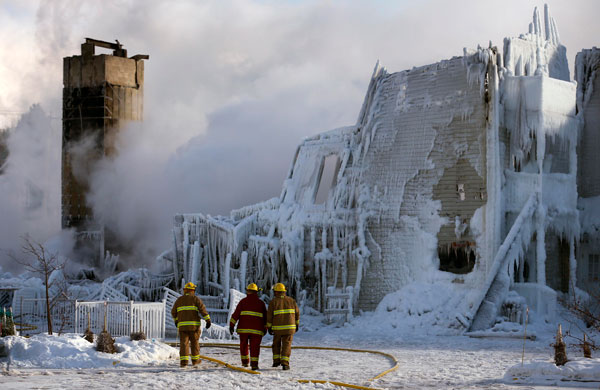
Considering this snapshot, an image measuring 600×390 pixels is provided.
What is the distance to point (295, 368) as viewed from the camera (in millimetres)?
15383

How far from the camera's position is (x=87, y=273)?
4203cm

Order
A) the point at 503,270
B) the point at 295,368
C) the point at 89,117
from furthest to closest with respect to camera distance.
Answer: the point at 89,117 → the point at 503,270 → the point at 295,368

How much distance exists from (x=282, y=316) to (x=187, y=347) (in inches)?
71.7

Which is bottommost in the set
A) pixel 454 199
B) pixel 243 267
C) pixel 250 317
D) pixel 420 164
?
pixel 250 317

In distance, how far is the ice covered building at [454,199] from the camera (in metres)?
25.4

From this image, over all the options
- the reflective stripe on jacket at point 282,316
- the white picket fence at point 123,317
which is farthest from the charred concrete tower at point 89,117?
the reflective stripe on jacket at point 282,316

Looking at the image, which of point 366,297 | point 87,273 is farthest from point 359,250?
point 87,273

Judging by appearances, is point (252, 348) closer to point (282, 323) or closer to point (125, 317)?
point (282, 323)

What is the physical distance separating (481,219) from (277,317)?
12.5 meters

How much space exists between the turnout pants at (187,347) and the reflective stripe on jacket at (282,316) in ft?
4.55

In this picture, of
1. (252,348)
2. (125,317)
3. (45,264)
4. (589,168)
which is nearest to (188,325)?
(252,348)

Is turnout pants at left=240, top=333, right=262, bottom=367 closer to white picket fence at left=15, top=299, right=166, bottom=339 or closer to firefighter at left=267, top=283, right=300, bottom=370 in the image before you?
firefighter at left=267, top=283, right=300, bottom=370

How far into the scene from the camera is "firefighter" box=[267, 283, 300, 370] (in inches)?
569

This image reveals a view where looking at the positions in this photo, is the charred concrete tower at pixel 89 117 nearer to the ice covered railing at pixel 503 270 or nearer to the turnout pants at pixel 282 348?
the ice covered railing at pixel 503 270
